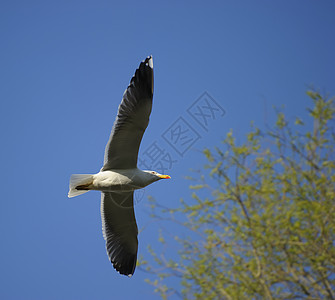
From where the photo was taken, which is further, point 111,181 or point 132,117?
point 111,181

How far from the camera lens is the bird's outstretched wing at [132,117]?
16.2 feet

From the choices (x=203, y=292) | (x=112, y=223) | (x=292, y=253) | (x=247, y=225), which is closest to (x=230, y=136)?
(x=247, y=225)

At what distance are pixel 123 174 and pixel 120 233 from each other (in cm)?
121

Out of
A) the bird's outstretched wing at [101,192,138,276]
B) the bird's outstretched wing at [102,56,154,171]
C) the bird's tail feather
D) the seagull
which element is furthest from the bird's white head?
the bird's tail feather

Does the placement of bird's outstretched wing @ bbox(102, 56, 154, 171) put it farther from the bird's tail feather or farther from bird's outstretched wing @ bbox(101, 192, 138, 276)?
bird's outstretched wing @ bbox(101, 192, 138, 276)

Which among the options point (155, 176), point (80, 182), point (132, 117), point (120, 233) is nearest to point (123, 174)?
point (155, 176)

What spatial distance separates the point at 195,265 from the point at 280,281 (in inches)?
35.8

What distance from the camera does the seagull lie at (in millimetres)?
4953

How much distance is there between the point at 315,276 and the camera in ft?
13.9

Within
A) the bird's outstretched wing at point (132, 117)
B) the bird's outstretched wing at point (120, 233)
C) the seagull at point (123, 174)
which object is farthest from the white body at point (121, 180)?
the bird's outstretched wing at point (120, 233)

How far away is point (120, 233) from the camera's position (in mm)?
6012

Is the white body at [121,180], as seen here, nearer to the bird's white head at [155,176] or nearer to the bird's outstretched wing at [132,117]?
the bird's white head at [155,176]

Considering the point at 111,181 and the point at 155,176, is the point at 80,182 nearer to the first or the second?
Result: the point at 111,181

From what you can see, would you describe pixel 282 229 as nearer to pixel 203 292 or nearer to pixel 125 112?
pixel 203 292
